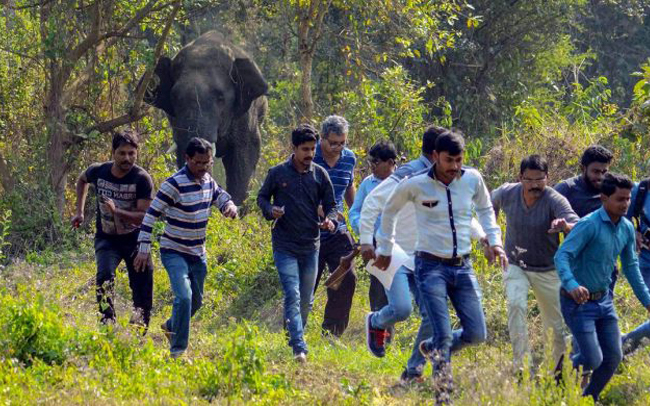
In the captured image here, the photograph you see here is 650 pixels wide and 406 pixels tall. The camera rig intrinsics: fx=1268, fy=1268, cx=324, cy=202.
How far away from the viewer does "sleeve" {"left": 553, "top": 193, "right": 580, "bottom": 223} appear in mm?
8578

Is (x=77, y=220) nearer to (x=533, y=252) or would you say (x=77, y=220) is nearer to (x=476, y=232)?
(x=476, y=232)

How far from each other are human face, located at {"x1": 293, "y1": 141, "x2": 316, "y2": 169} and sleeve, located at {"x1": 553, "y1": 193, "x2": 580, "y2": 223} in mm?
1886

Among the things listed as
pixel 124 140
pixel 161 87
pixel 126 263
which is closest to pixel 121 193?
pixel 124 140

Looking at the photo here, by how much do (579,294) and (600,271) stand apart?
374 mm

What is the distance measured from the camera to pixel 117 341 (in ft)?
26.8

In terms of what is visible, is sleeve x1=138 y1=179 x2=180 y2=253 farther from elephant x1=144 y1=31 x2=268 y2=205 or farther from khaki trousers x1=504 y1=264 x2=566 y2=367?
elephant x1=144 y1=31 x2=268 y2=205

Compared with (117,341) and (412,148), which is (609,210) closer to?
(117,341)

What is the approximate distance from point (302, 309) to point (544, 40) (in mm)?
11381

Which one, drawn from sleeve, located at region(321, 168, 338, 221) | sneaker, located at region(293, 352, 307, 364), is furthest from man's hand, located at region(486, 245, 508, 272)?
sleeve, located at region(321, 168, 338, 221)

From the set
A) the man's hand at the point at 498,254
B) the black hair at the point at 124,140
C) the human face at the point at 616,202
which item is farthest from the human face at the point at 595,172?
the black hair at the point at 124,140

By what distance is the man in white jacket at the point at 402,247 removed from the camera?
27.8ft

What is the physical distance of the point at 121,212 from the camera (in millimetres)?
9500

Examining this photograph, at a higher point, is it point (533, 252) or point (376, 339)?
point (533, 252)

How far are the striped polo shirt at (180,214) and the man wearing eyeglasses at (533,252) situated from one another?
7.37 feet
